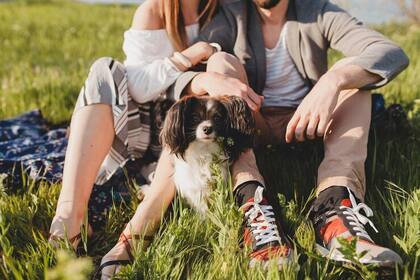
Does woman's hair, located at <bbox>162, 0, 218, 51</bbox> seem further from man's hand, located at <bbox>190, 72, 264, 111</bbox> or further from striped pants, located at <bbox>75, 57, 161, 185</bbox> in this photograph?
man's hand, located at <bbox>190, 72, 264, 111</bbox>

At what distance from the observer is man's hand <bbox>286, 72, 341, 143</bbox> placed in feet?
7.20

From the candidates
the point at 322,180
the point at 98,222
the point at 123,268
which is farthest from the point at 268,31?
the point at 123,268

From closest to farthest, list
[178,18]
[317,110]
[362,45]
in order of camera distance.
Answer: [317,110] < [362,45] < [178,18]

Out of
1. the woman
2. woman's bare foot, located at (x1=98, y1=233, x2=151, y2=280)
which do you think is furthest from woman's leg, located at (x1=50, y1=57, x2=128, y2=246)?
woman's bare foot, located at (x1=98, y1=233, x2=151, y2=280)

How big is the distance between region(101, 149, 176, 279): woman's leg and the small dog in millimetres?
67

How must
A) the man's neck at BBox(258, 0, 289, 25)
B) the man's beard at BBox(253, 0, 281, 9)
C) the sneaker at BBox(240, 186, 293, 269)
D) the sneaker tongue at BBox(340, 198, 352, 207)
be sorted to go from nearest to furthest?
the sneaker at BBox(240, 186, 293, 269), the sneaker tongue at BBox(340, 198, 352, 207), the man's beard at BBox(253, 0, 281, 9), the man's neck at BBox(258, 0, 289, 25)

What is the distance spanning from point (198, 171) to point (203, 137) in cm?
17

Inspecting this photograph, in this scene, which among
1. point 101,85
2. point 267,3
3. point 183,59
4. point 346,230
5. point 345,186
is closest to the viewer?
point 346,230

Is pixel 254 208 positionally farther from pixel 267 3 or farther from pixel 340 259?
pixel 267 3

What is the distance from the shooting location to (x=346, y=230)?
1.86m

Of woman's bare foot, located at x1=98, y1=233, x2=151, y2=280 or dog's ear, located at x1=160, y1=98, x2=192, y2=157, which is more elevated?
dog's ear, located at x1=160, y1=98, x2=192, y2=157

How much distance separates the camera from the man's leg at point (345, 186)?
5.75 feet

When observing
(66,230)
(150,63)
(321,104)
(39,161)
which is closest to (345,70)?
(321,104)

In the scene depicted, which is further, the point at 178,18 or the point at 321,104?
the point at 178,18
